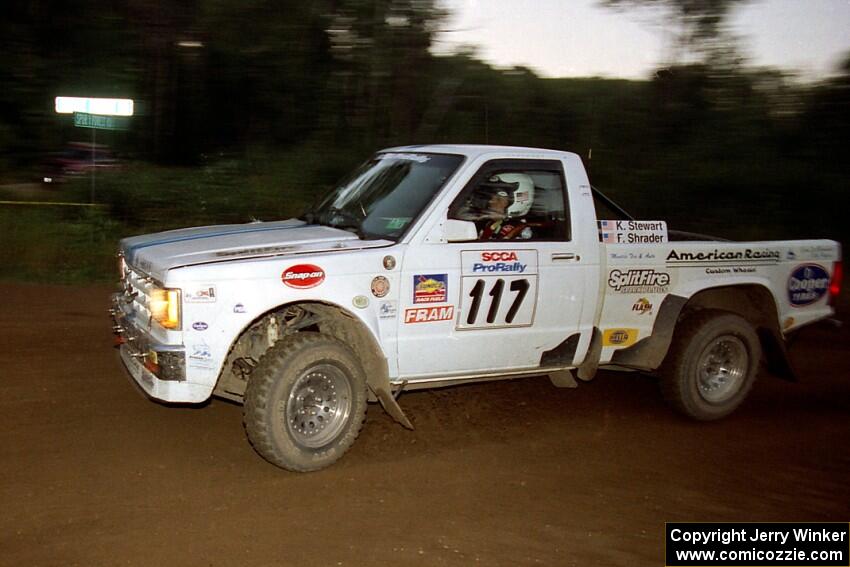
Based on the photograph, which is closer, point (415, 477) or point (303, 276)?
point (303, 276)

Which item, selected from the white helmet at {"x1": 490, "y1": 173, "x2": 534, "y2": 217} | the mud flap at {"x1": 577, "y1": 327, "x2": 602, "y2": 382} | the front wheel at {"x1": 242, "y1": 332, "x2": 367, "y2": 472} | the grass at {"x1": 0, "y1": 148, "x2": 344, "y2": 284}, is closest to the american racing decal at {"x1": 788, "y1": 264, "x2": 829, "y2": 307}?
the mud flap at {"x1": 577, "y1": 327, "x2": 602, "y2": 382}

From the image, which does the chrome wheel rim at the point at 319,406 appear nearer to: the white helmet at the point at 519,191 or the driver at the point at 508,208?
the driver at the point at 508,208

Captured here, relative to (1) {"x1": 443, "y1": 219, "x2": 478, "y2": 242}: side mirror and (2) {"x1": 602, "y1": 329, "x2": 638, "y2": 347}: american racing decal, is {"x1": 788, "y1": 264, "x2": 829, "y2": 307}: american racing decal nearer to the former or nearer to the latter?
(2) {"x1": 602, "y1": 329, "x2": 638, "y2": 347}: american racing decal

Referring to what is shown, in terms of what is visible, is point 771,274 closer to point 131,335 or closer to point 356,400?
point 356,400

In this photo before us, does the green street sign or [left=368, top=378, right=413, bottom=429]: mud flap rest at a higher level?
the green street sign

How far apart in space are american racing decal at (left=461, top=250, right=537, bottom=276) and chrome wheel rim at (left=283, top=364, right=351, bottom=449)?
111 centimetres

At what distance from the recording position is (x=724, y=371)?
7.30 metres

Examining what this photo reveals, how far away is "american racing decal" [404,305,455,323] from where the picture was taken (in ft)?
18.9

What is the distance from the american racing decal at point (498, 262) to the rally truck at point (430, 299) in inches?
0.4

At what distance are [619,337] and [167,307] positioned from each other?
3375 mm

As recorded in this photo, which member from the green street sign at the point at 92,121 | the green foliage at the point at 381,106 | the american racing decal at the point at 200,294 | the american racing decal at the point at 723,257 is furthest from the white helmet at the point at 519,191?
the green street sign at the point at 92,121

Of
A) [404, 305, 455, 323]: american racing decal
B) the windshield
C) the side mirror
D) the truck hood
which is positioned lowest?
[404, 305, 455, 323]: american racing decal

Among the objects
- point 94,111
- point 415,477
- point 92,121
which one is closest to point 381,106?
point 94,111

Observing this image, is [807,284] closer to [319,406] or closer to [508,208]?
[508,208]
